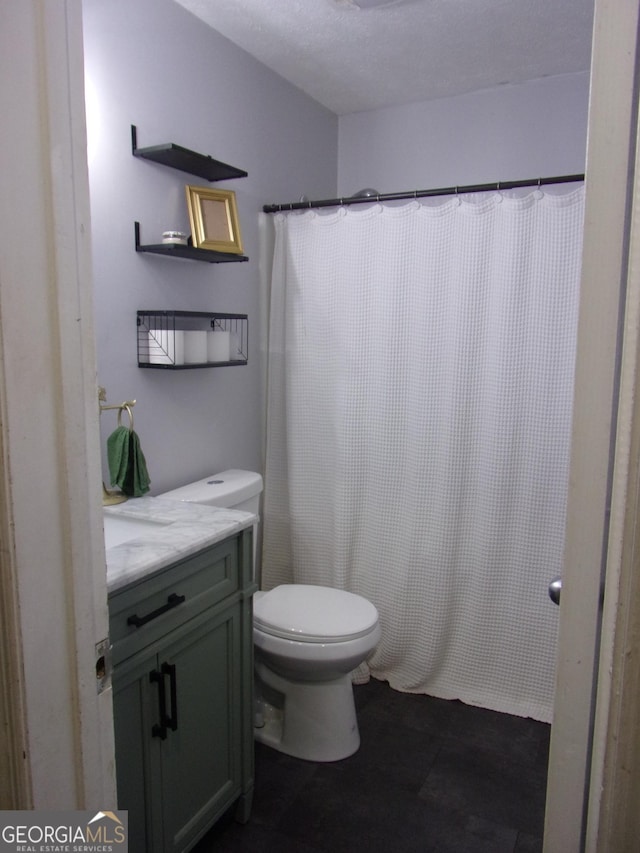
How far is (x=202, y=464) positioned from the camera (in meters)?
2.39

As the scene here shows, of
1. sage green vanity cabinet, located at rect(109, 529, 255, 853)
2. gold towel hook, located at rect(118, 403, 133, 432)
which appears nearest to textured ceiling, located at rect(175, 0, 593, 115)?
gold towel hook, located at rect(118, 403, 133, 432)

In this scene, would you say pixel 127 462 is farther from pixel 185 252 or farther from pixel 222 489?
pixel 185 252

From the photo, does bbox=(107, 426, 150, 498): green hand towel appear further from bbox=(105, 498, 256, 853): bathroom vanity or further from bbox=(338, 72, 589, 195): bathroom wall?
bbox=(338, 72, 589, 195): bathroom wall

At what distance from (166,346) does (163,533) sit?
66cm

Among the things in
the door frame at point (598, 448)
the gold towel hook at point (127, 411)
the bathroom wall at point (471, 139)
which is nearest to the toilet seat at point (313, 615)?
the gold towel hook at point (127, 411)

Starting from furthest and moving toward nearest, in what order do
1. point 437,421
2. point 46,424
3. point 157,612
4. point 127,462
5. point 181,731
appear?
point 437,421
point 127,462
point 181,731
point 157,612
point 46,424

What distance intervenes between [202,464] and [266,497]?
0.46 m

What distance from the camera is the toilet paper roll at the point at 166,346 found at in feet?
6.61

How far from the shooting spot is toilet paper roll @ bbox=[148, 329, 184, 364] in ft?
6.61

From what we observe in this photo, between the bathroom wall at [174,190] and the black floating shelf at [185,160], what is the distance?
25 millimetres

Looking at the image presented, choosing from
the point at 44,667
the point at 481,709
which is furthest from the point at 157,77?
the point at 481,709

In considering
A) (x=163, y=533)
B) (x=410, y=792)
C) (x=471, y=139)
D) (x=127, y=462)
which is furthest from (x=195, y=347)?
(x=471, y=139)

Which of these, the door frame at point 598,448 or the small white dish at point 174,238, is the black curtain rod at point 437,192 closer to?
the small white dish at point 174,238

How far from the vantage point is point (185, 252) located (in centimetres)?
205
